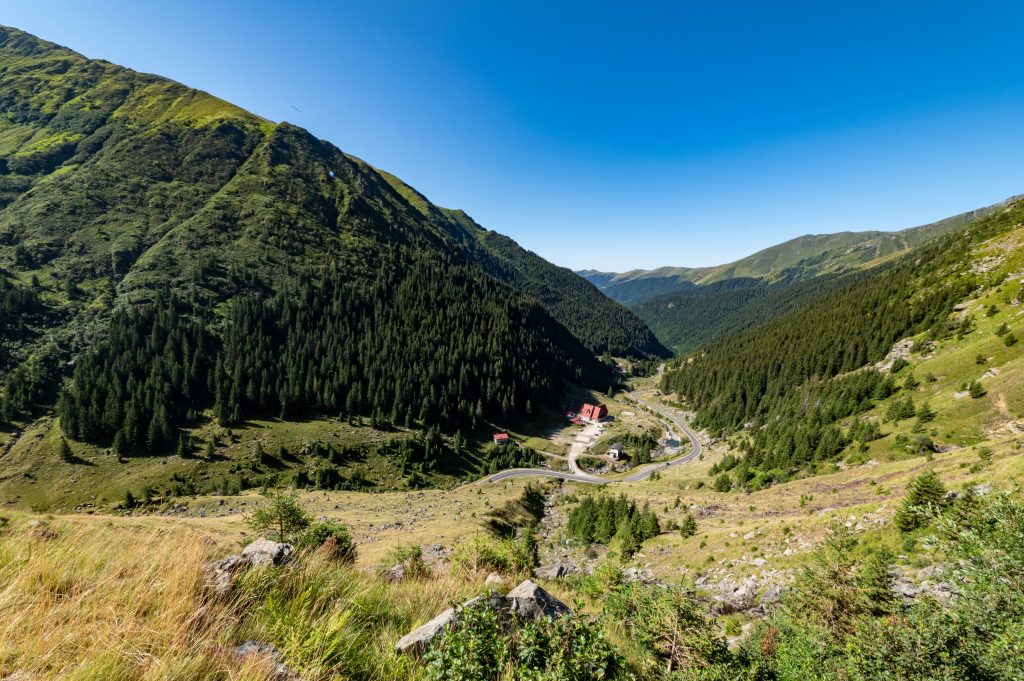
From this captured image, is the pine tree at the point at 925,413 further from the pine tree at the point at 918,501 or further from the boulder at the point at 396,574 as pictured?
the boulder at the point at 396,574

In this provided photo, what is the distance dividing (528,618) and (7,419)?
118 metres

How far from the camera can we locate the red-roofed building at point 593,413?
11862cm

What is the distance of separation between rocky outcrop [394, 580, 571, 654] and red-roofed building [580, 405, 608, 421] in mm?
115588

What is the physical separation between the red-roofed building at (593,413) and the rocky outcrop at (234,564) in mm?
117685

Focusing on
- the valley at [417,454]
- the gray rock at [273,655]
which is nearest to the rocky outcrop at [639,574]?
the valley at [417,454]

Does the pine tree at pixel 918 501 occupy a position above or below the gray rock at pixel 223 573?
below

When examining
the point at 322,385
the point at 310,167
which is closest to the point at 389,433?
the point at 322,385

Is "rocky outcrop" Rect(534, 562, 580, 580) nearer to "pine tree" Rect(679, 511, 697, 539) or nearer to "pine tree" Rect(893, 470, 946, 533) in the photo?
"pine tree" Rect(679, 511, 697, 539)

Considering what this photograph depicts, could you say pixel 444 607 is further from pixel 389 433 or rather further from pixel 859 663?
pixel 389 433

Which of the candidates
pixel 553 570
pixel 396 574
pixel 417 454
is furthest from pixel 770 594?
pixel 417 454

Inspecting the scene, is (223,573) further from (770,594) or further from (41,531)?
(770,594)

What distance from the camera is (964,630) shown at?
31.4 ft

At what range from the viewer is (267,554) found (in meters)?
6.31

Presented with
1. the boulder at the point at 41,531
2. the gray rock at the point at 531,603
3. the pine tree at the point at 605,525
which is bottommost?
the pine tree at the point at 605,525
